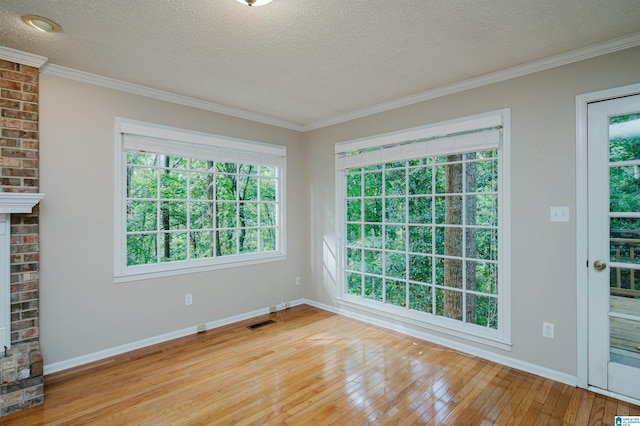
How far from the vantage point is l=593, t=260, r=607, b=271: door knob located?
95.7 inches

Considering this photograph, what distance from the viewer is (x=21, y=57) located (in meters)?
2.53

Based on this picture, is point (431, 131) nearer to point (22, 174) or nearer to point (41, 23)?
point (41, 23)

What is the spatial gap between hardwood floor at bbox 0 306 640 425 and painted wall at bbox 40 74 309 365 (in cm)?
28

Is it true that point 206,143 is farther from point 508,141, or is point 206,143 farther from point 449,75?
point 508,141

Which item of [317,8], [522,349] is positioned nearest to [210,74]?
[317,8]

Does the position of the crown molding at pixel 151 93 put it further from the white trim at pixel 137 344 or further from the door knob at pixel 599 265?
the door knob at pixel 599 265

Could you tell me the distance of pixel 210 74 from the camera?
2914 mm

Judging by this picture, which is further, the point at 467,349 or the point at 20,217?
the point at 467,349

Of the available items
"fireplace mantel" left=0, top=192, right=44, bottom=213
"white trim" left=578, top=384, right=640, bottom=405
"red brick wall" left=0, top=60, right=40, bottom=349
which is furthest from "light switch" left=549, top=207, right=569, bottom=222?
"red brick wall" left=0, top=60, right=40, bottom=349

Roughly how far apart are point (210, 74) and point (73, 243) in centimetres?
189

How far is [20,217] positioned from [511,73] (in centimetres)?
414

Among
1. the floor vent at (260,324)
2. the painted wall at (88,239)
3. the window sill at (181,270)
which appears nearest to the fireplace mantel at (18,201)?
the painted wall at (88,239)

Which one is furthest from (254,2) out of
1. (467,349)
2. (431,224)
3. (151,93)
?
(467,349)

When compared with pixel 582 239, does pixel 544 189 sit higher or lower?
higher
